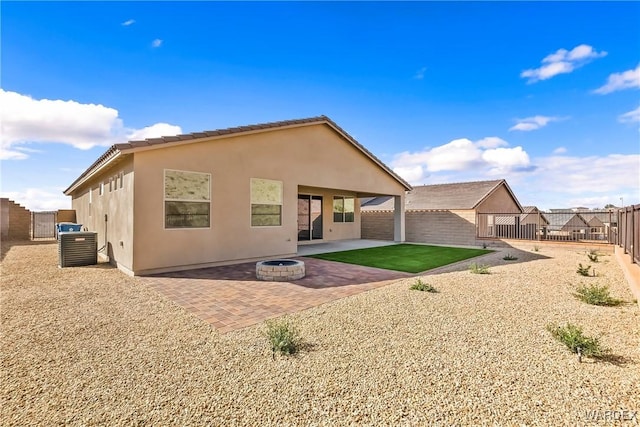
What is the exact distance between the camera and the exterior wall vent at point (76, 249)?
9.23 m

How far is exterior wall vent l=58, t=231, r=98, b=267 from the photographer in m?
9.23

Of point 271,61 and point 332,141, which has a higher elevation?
point 271,61

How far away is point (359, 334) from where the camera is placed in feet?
→ 14.1

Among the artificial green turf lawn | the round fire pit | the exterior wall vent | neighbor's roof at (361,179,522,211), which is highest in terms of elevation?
neighbor's roof at (361,179,522,211)

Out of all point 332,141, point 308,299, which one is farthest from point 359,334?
point 332,141

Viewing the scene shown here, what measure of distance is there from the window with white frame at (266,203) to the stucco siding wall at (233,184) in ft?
0.61

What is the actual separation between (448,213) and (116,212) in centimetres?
1741

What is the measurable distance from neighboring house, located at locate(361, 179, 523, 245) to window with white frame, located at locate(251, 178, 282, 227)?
36.2 ft

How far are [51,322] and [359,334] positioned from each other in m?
5.10

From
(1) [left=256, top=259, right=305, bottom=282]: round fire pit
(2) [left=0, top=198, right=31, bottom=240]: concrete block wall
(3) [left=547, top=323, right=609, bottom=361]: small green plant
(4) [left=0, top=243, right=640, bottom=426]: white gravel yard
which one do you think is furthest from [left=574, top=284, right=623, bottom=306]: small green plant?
(2) [left=0, top=198, right=31, bottom=240]: concrete block wall

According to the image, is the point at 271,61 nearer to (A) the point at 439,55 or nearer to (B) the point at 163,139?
(B) the point at 163,139

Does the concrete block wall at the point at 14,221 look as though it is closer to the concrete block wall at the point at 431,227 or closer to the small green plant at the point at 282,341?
the concrete block wall at the point at 431,227

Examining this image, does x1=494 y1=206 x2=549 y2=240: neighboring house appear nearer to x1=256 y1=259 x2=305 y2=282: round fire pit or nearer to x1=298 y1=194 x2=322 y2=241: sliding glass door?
x1=298 y1=194 x2=322 y2=241: sliding glass door

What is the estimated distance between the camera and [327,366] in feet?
11.0
